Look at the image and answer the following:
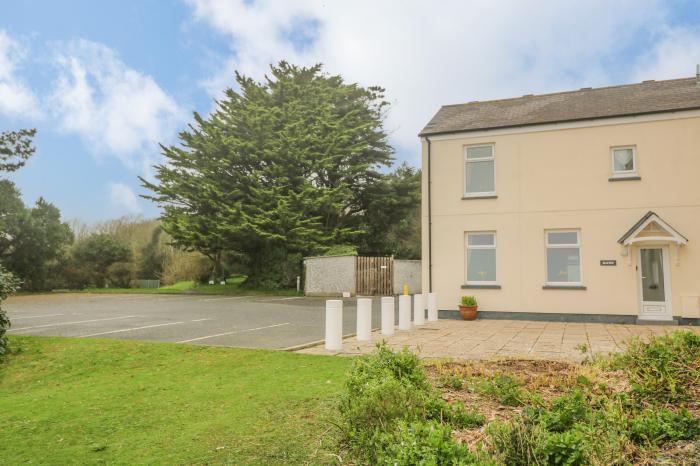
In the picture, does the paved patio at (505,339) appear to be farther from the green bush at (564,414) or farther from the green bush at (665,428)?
the green bush at (665,428)

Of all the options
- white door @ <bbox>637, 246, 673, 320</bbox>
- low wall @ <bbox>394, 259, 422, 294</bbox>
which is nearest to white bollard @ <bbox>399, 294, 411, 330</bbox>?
white door @ <bbox>637, 246, 673, 320</bbox>

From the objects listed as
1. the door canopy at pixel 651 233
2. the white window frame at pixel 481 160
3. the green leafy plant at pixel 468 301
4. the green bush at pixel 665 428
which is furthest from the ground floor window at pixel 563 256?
the green bush at pixel 665 428

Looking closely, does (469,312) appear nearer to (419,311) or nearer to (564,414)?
(419,311)

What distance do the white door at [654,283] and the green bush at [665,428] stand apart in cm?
1206

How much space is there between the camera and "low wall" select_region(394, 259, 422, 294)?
25.5 meters

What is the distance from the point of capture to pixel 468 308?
1495 cm

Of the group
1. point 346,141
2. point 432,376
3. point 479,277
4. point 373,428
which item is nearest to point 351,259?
point 346,141

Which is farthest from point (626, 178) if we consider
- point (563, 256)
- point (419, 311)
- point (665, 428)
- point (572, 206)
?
point (665, 428)

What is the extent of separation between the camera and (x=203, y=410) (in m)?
5.10

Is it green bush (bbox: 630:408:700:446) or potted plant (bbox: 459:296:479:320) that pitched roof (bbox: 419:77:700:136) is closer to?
potted plant (bbox: 459:296:479:320)

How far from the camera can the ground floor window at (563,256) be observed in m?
14.6

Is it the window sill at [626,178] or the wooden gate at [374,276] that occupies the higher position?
the window sill at [626,178]

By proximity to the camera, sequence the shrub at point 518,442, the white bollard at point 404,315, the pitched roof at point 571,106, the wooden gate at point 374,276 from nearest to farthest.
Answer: the shrub at point 518,442
the white bollard at point 404,315
the pitched roof at point 571,106
the wooden gate at point 374,276

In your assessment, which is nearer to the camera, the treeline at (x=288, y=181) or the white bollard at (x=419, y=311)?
the white bollard at (x=419, y=311)
